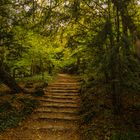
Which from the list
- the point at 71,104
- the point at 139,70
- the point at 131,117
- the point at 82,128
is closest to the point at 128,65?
the point at 139,70

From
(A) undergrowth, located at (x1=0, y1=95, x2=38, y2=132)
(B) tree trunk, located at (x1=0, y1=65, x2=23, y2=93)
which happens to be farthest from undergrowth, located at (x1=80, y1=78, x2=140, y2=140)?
(B) tree trunk, located at (x1=0, y1=65, x2=23, y2=93)

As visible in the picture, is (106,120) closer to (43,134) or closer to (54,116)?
(43,134)

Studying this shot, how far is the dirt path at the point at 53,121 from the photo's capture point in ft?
30.0

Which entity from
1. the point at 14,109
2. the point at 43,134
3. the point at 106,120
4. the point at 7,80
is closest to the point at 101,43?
the point at 106,120

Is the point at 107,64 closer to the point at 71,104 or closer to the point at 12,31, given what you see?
the point at 71,104

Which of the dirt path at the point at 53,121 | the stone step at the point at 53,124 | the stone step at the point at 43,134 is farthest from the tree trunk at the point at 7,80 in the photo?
the stone step at the point at 43,134

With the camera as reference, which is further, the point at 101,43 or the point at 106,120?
the point at 106,120

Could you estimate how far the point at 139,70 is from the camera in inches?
351

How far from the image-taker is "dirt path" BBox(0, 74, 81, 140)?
913cm

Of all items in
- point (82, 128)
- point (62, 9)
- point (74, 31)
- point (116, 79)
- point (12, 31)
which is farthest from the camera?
point (12, 31)

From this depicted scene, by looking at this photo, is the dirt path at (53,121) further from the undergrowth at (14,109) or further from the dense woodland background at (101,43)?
the dense woodland background at (101,43)

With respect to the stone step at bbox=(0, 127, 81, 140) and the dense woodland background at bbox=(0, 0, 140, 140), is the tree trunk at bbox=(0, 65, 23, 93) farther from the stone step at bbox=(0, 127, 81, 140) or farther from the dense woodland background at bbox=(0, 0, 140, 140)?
the stone step at bbox=(0, 127, 81, 140)

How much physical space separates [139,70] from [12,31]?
6796 millimetres

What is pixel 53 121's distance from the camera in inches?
420
